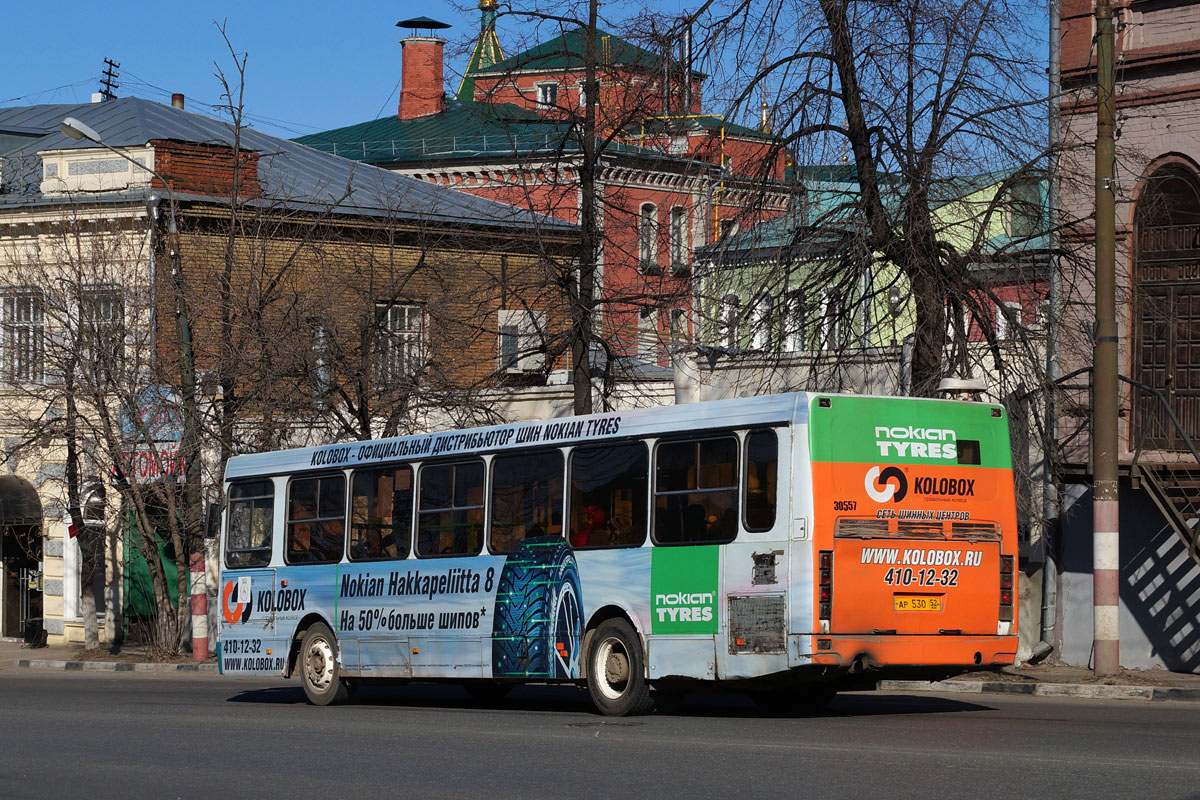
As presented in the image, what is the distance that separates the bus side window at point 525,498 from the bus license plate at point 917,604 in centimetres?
364

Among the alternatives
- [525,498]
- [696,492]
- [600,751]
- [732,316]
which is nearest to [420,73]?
[732,316]

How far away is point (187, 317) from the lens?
30.7 metres

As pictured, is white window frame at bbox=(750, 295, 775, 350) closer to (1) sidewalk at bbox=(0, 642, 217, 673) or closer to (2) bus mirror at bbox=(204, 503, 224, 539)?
(2) bus mirror at bbox=(204, 503, 224, 539)

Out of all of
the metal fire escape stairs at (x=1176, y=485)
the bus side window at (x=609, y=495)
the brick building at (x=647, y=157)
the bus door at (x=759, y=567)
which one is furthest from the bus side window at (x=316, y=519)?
the metal fire escape stairs at (x=1176, y=485)

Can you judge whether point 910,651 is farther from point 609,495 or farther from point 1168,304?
point 1168,304

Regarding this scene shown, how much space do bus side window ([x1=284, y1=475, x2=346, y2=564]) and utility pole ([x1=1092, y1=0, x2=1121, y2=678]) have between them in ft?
29.9

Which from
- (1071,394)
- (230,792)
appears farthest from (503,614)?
(1071,394)

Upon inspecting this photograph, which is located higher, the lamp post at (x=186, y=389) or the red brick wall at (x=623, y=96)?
the red brick wall at (x=623, y=96)

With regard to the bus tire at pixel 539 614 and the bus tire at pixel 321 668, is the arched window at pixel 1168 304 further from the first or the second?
the bus tire at pixel 321 668

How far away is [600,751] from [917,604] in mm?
3768

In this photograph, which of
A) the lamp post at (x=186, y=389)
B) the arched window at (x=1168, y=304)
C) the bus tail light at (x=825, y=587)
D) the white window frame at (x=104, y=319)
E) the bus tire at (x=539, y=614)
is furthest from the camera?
the white window frame at (x=104, y=319)

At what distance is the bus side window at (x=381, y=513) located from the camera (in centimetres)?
1898

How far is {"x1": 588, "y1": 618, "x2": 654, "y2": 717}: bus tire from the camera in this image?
16.0 metres

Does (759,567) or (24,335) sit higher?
(24,335)
